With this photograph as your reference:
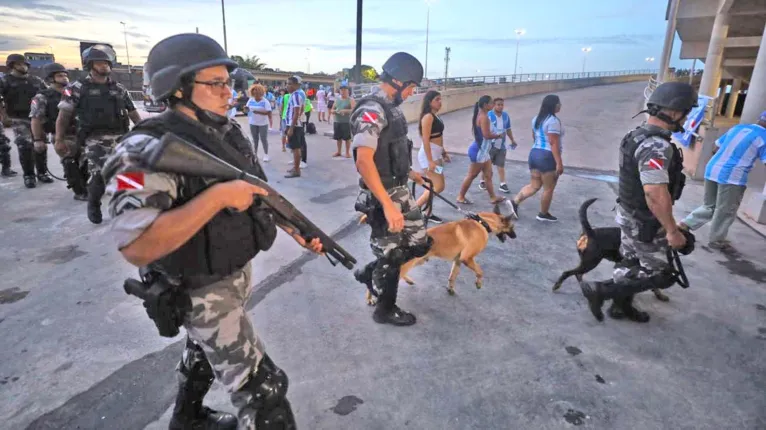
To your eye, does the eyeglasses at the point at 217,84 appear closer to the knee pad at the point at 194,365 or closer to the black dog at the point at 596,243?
the knee pad at the point at 194,365

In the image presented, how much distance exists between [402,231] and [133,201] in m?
2.06

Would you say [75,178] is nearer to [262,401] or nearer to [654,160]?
[262,401]

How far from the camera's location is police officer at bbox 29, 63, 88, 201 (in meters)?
5.77

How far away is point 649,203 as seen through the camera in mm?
2906


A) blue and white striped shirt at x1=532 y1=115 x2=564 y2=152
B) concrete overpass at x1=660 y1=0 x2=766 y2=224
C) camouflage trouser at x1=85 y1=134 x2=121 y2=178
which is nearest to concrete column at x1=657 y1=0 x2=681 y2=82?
concrete overpass at x1=660 y1=0 x2=766 y2=224

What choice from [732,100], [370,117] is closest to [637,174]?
[370,117]

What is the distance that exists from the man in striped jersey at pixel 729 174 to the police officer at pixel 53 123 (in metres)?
7.76

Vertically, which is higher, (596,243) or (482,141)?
(482,141)

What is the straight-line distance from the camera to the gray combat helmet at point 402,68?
114 inches

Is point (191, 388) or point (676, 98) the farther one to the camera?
point (676, 98)

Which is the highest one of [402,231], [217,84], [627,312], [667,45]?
[667,45]

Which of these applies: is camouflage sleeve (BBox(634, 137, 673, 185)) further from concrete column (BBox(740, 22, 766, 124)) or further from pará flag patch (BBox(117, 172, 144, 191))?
concrete column (BBox(740, 22, 766, 124))

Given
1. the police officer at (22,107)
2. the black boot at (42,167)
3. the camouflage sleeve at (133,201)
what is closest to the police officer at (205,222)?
the camouflage sleeve at (133,201)

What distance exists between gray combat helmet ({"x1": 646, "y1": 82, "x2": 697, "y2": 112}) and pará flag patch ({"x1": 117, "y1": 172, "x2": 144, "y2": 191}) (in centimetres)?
321
